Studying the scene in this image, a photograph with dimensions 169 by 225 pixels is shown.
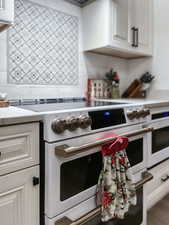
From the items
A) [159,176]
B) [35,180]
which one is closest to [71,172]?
[35,180]

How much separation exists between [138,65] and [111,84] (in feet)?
1.56

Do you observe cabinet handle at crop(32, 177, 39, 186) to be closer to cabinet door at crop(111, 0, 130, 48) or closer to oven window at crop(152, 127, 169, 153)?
oven window at crop(152, 127, 169, 153)

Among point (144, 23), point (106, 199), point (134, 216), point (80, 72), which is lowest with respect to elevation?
point (134, 216)

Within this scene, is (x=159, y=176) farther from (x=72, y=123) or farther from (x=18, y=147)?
(x=18, y=147)

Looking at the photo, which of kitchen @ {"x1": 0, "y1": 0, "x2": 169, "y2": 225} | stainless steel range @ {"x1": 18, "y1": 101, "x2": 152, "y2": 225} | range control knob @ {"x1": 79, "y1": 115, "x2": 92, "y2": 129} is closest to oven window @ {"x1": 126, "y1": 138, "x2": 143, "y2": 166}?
kitchen @ {"x1": 0, "y1": 0, "x2": 169, "y2": 225}

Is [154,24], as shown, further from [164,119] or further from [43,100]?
[43,100]

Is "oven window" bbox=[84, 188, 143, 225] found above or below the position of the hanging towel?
below

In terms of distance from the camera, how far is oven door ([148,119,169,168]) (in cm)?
146

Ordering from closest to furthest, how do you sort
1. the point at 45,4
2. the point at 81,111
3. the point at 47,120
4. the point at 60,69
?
1. the point at 47,120
2. the point at 81,111
3. the point at 45,4
4. the point at 60,69

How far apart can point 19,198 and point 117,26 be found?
4.86ft

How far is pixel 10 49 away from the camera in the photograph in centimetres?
132

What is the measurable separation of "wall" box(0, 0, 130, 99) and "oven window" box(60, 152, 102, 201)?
2.42ft

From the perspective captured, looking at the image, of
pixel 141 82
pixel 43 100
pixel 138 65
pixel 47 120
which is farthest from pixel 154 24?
pixel 47 120

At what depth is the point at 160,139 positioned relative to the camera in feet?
5.24
